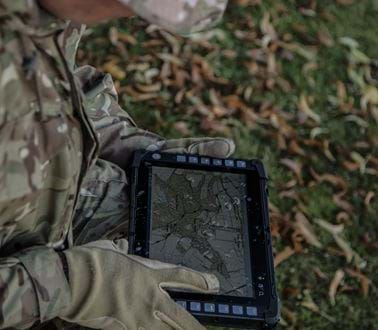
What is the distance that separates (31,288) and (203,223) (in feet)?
1.81

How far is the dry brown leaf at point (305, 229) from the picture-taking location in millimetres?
3047

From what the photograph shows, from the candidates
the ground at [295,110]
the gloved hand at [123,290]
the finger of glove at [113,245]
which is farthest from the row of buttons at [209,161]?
the ground at [295,110]

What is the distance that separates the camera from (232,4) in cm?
385

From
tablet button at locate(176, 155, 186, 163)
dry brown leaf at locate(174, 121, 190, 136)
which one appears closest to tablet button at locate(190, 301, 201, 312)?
tablet button at locate(176, 155, 186, 163)

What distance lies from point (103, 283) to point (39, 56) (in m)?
0.56

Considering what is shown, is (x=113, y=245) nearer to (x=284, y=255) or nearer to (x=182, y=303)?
(x=182, y=303)

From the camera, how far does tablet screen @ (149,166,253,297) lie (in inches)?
75.1

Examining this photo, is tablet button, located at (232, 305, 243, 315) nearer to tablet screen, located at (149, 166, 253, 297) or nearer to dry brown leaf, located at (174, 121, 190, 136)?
tablet screen, located at (149, 166, 253, 297)

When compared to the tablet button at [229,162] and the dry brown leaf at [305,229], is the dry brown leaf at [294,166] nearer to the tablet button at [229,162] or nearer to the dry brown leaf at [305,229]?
the dry brown leaf at [305,229]

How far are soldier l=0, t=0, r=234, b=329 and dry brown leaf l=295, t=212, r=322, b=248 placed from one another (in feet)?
3.92

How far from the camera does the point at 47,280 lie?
1633 millimetres

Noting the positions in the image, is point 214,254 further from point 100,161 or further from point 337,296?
point 337,296

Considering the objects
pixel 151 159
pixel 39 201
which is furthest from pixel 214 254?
pixel 39 201

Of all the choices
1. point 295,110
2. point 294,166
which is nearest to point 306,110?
point 295,110
